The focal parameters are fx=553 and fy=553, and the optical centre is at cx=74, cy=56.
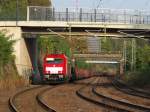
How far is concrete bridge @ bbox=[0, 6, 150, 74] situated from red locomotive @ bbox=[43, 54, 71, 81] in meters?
2.13

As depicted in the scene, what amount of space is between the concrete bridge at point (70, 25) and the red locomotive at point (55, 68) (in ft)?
7.00

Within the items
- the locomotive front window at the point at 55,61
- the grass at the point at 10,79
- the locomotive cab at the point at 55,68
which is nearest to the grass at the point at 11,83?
the grass at the point at 10,79

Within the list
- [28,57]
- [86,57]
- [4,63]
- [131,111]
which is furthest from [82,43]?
[131,111]

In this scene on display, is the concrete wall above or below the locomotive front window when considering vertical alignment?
above

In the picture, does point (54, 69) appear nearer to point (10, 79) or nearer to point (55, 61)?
point (55, 61)

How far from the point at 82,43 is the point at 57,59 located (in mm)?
61498

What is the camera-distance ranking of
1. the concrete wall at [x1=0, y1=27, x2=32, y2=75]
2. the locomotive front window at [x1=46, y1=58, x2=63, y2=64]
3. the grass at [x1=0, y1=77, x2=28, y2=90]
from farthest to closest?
the locomotive front window at [x1=46, y1=58, x2=63, y2=64]
the concrete wall at [x1=0, y1=27, x2=32, y2=75]
the grass at [x1=0, y1=77, x2=28, y2=90]

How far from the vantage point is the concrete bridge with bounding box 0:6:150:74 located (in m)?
49.5

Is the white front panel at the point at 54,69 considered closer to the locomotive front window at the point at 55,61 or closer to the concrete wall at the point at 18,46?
the locomotive front window at the point at 55,61

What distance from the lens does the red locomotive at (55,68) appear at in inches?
2064

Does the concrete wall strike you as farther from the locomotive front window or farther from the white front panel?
the locomotive front window

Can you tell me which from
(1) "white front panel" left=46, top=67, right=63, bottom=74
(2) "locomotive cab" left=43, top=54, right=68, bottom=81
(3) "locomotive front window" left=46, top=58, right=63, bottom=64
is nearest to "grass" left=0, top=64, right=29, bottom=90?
(2) "locomotive cab" left=43, top=54, right=68, bottom=81

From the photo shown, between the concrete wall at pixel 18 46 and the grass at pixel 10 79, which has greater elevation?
the concrete wall at pixel 18 46

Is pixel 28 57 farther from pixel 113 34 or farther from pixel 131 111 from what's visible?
pixel 131 111
